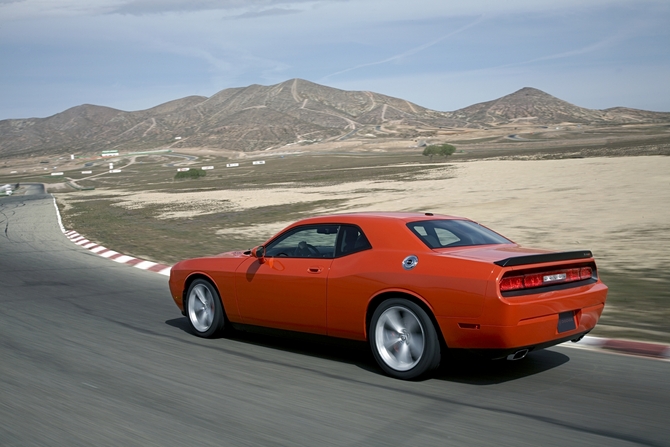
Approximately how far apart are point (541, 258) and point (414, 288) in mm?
1014

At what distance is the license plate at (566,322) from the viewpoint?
18.4 ft

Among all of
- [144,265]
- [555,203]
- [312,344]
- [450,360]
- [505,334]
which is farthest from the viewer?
[555,203]

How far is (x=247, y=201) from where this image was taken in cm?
3341

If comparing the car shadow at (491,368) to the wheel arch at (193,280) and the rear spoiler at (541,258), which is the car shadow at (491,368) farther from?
the wheel arch at (193,280)

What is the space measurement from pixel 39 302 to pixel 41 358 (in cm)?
373

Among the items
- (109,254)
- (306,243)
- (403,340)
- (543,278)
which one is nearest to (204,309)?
(306,243)

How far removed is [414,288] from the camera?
224 inches

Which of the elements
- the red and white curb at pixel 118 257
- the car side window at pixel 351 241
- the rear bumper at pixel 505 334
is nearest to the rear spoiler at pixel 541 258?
the rear bumper at pixel 505 334

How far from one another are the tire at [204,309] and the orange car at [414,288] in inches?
8.7

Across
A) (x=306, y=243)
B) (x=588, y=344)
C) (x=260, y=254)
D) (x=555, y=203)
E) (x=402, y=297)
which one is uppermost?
(x=306, y=243)

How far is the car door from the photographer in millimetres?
6473

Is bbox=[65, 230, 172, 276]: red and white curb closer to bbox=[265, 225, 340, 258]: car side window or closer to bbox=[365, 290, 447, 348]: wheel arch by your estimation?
bbox=[265, 225, 340, 258]: car side window

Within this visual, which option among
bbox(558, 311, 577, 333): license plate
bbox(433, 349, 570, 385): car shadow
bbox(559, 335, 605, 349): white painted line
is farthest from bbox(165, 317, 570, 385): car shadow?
bbox(558, 311, 577, 333): license plate

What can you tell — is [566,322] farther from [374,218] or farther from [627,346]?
[374,218]
